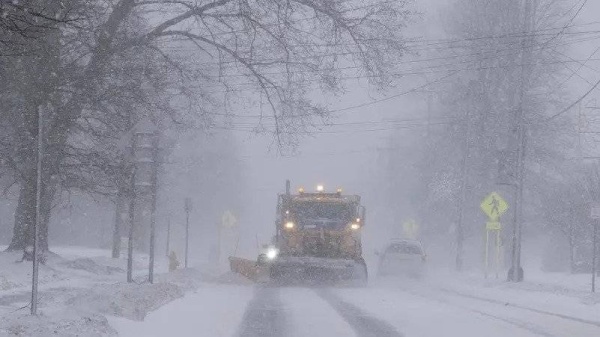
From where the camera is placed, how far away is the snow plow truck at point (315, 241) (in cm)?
2873

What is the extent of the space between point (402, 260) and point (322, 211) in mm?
8393

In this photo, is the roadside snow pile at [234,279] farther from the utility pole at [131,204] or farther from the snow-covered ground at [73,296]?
the utility pole at [131,204]

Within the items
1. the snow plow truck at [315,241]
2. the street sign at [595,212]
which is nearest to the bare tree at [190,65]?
the snow plow truck at [315,241]

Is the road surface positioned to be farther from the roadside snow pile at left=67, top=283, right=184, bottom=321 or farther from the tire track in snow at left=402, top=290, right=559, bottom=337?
the roadside snow pile at left=67, top=283, right=184, bottom=321

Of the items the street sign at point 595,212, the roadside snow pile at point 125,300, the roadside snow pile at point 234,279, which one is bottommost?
the roadside snow pile at point 234,279

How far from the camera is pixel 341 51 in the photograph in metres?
25.3

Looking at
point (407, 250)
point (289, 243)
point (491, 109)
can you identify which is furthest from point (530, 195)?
point (289, 243)

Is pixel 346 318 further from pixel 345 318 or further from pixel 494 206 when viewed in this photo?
pixel 494 206

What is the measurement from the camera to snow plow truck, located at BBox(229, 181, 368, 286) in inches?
1131

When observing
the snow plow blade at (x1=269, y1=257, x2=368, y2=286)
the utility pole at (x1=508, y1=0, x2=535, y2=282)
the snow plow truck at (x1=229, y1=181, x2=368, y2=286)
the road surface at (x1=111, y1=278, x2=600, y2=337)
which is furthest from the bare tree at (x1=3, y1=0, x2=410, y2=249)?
the utility pole at (x1=508, y1=0, x2=535, y2=282)

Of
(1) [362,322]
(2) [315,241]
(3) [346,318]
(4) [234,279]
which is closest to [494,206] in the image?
(2) [315,241]

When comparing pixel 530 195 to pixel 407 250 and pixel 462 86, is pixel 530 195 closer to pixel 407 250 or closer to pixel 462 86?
pixel 462 86

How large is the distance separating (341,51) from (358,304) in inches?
279

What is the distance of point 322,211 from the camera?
99.8 ft
